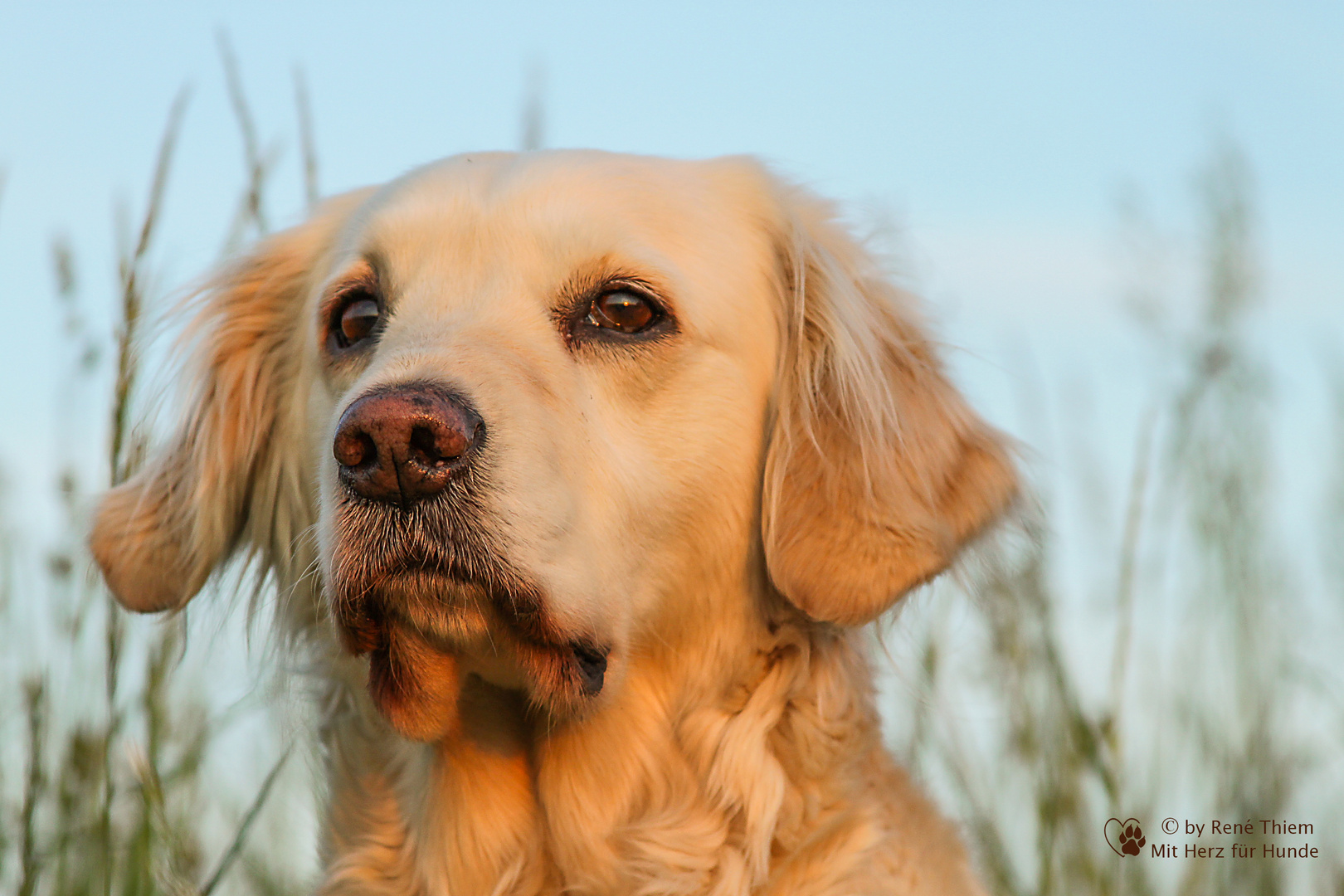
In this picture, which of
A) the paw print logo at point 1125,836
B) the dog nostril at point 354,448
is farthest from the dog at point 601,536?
the paw print logo at point 1125,836

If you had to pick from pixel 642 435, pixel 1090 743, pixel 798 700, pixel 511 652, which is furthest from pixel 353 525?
pixel 1090 743

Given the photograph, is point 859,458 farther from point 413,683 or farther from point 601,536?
point 413,683

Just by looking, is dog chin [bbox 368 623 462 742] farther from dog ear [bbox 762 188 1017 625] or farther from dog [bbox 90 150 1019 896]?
dog ear [bbox 762 188 1017 625]

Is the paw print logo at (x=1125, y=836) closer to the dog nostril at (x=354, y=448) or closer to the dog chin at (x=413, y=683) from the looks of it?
the dog chin at (x=413, y=683)

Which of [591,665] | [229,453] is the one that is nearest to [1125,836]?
[591,665]

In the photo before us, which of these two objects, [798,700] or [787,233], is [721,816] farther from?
[787,233]
